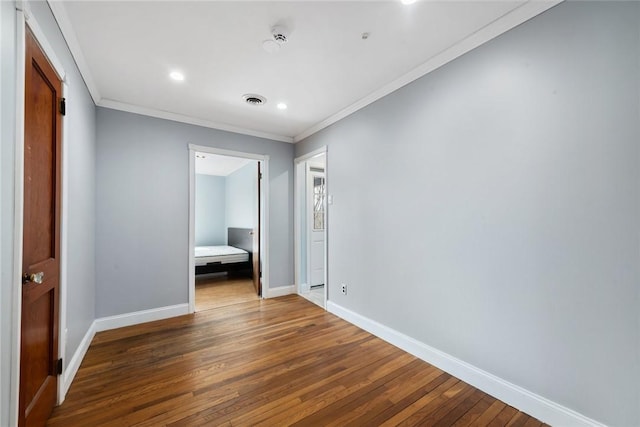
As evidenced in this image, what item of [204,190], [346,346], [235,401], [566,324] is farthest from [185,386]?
[204,190]

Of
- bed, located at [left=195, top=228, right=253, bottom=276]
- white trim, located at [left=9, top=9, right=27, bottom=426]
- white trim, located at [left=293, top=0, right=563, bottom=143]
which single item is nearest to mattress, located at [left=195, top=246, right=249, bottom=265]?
bed, located at [left=195, top=228, right=253, bottom=276]

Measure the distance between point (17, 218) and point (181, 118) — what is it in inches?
100

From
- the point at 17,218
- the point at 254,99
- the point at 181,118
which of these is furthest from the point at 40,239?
the point at 181,118

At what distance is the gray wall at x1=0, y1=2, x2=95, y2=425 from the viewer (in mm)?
1089

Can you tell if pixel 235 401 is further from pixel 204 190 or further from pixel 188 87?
pixel 204 190

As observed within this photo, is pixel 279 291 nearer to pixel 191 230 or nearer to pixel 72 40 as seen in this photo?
pixel 191 230

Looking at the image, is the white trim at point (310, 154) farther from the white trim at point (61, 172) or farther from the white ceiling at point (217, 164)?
the white trim at point (61, 172)

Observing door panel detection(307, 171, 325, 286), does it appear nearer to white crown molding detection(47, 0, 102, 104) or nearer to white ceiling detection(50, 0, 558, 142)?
white ceiling detection(50, 0, 558, 142)

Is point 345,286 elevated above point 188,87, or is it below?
below

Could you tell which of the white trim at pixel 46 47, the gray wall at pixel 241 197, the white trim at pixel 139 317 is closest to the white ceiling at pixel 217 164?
the gray wall at pixel 241 197

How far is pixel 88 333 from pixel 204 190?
5093mm

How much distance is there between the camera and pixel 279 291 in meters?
4.12

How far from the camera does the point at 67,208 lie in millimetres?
1854

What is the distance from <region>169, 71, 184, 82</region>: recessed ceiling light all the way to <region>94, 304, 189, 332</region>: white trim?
8.50 feet
